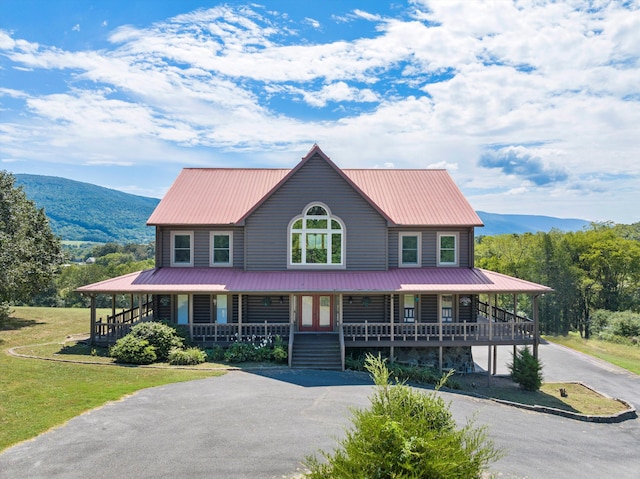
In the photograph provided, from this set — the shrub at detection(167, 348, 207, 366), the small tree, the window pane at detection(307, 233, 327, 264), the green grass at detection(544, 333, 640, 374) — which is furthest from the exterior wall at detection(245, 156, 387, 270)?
the green grass at detection(544, 333, 640, 374)

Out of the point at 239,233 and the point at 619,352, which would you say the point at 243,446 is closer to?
the point at 239,233

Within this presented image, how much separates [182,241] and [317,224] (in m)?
7.64

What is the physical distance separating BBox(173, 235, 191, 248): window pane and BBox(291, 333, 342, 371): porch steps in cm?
804

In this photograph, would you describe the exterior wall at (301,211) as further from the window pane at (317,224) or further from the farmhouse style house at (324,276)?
the window pane at (317,224)

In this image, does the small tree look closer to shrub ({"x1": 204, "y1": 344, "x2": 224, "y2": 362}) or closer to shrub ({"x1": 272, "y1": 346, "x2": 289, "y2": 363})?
shrub ({"x1": 204, "y1": 344, "x2": 224, "y2": 362})

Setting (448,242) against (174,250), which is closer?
(174,250)

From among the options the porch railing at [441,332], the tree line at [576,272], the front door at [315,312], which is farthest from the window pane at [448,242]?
the tree line at [576,272]

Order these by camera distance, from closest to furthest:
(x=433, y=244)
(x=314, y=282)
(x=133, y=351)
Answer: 1. (x=133, y=351)
2. (x=314, y=282)
3. (x=433, y=244)

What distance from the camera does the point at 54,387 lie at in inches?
675

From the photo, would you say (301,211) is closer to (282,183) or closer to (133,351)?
(282,183)

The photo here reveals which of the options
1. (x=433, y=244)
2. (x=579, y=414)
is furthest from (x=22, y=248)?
(x=579, y=414)

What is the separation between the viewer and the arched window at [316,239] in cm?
2562

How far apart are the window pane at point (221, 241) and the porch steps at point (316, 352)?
6.51 metres

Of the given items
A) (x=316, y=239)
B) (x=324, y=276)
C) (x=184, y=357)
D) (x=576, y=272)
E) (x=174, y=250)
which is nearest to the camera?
(x=184, y=357)
